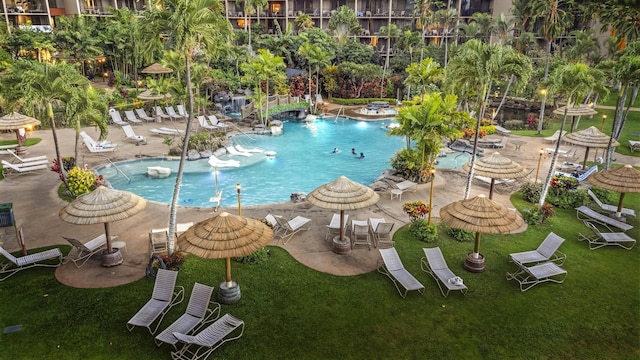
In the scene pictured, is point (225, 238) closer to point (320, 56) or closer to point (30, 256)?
point (30, 256)

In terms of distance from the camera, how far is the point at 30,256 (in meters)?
12.0

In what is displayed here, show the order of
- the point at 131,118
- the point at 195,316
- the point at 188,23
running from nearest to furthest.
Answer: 1. the point at 195,316
2. the point at 188,23
3. the point at 131,118

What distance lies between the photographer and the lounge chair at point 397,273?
11023 mm

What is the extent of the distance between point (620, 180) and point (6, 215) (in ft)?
69.4

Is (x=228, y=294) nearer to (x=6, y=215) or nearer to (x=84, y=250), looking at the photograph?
(x=84, y=250)

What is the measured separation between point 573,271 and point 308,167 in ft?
49.7

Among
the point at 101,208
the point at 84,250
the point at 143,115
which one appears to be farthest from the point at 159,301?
the point at 143,115

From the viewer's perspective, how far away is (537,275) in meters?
11.5

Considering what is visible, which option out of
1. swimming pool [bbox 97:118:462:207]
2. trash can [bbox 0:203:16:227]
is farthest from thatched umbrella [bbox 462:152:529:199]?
trash can [bbox 0:203:16:227]

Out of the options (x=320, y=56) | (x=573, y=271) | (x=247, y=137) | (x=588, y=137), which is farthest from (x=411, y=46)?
(x=573, y=271)

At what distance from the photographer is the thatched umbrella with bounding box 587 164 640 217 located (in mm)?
14172

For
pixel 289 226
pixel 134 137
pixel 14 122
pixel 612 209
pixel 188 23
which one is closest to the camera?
pixel 188 23

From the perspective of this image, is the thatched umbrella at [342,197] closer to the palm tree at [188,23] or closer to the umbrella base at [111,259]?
the palm tree at [188,23]

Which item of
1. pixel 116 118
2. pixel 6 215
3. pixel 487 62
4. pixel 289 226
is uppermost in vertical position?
pixel 487 62
